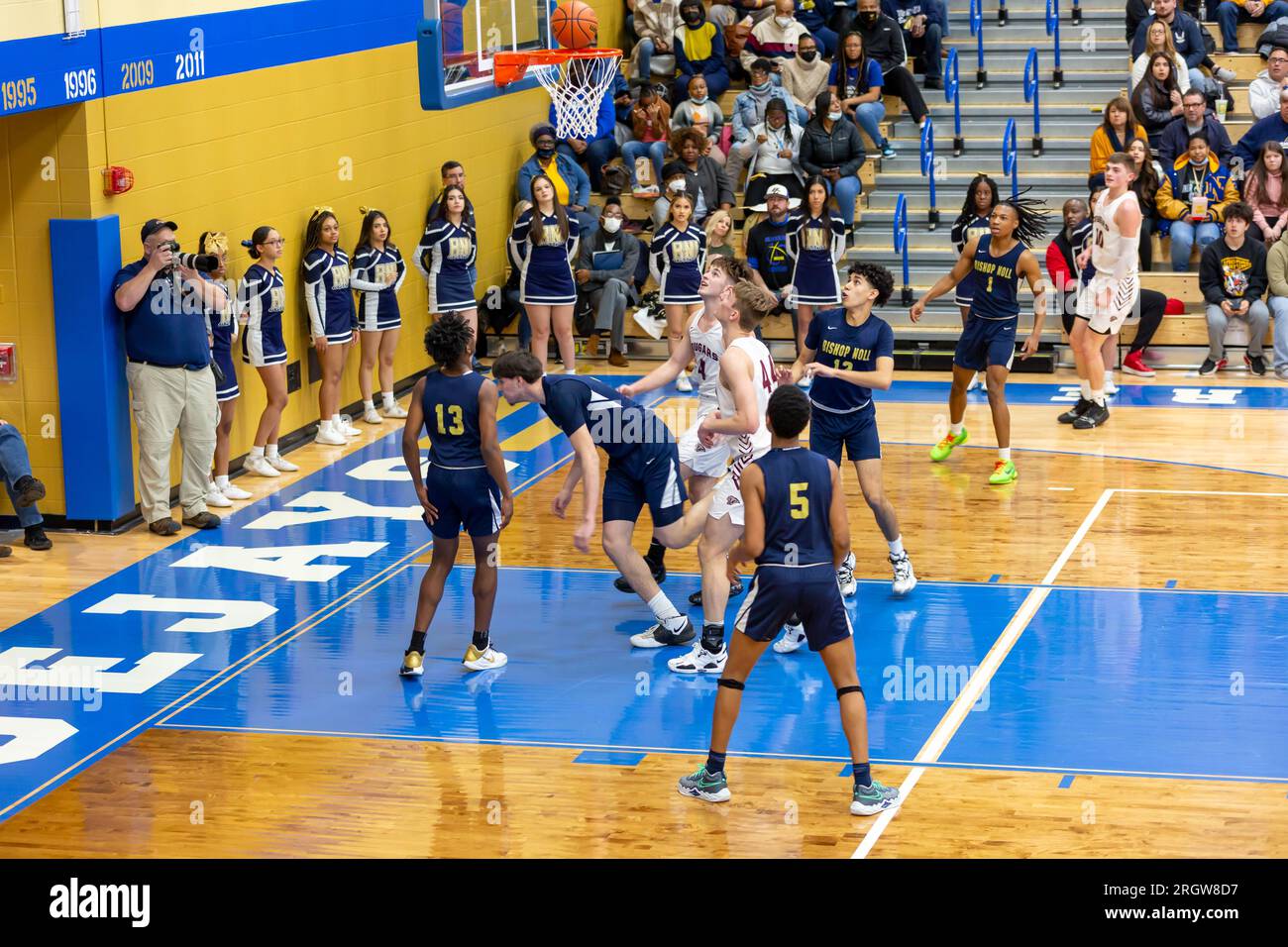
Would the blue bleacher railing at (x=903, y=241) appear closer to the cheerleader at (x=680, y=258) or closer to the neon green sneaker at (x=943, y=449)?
the cheerleader at (x=680, y=258)

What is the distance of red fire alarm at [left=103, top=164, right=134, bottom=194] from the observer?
40.7 feet

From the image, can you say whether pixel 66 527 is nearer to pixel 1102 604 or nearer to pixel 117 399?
pixel 117 399

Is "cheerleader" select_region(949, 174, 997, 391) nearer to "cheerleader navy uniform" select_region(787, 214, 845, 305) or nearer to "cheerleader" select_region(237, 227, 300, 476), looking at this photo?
"cheerleader navy uniform" select_region(787, 214, 845, 305)

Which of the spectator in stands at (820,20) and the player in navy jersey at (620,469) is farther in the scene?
the spectator in stands at (820,20)

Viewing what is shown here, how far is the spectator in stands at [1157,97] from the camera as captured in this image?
1922 centimetres

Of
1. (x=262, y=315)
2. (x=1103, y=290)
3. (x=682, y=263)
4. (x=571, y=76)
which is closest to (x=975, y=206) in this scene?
(x=1103, y=290)

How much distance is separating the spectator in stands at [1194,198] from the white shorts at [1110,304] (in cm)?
319

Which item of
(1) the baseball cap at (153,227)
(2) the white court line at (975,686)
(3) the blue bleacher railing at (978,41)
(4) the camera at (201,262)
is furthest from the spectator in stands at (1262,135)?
(1) the baseball cap at (153,227)

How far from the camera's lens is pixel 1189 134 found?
18.8m

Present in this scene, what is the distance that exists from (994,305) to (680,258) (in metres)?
4.20

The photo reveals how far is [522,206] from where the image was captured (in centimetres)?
1759

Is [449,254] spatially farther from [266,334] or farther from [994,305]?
[994,305]

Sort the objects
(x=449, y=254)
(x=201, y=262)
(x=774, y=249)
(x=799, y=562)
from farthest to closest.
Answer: (x=774, y=249) < (x=449, y=254) < (x=201, y=262) < (x=799, y=562)

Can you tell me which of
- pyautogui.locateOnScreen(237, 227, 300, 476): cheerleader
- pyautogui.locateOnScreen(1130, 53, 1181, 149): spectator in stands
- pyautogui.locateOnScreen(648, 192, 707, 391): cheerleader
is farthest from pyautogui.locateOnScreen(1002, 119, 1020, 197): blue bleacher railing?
pyautogui.locateOnScreen(237, 227, 300, 476): cheerleader
